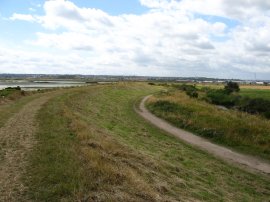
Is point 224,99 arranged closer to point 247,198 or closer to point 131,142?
point 131,142

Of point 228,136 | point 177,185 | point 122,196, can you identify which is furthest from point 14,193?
point 228,136

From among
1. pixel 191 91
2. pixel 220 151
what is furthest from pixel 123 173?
pixel 191 91

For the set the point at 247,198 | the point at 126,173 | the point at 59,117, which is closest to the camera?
the point at 126,173

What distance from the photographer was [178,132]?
26594 mm

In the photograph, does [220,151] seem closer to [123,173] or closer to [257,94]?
[123,173]

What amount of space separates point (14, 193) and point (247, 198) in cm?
747

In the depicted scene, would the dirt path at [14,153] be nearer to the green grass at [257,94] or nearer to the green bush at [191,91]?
Answer: the green bush at [191,91]

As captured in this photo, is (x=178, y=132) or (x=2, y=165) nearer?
(x=2, y=165)

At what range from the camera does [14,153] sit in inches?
536

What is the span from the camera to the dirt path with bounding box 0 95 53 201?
368 inches

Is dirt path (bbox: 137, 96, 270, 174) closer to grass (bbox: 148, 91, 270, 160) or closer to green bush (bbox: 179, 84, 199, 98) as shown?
grass (bbox: 148, 91, 270, 160)

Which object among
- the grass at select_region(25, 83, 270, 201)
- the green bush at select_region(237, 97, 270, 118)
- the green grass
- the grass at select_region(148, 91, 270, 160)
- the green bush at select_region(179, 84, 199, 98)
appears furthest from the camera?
the green grass

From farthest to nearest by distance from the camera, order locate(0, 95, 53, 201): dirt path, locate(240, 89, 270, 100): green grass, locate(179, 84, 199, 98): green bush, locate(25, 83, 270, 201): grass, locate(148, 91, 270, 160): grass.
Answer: locate(240, 89, 270, 100): green grass < locate(179, 84, 199, 98): green bush < locate(148, 91, 270, 160): grass < locate(0, 95, 53, 201): dirt path < locate(25, 83, 270, 201): grass

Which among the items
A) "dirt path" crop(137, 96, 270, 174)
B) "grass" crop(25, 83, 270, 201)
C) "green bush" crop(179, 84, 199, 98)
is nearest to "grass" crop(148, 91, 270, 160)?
"dirt path" crop(137, 96, 270, 174)
